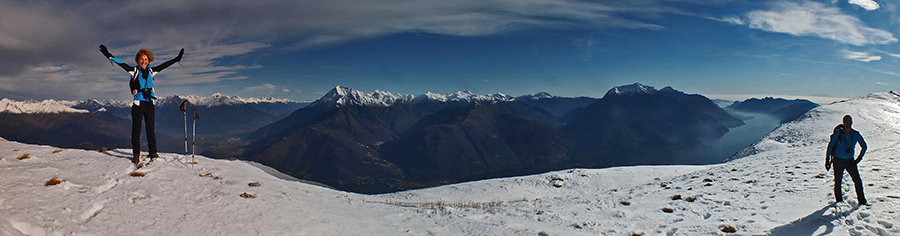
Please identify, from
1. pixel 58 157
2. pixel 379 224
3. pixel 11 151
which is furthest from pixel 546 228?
pixel 11 151

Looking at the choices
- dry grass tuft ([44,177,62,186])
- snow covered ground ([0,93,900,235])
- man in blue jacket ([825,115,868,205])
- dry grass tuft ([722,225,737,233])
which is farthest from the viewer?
man in blue jacket ([825,115,868,205])

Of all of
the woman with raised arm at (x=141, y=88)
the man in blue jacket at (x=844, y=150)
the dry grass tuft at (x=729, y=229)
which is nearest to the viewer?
the dry grass tuft at (x=729, y=229)

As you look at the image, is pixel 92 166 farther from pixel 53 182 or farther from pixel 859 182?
pixel 859 182

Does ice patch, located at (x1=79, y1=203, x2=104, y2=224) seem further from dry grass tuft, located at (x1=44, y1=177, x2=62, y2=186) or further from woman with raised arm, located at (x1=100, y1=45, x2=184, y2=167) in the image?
woman with raised arm, located at (x1=100, y1=45, x2=184, y2=167)

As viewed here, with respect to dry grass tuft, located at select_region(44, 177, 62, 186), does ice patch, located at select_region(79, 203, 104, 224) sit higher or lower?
lower

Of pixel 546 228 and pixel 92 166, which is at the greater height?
pixel 92 166

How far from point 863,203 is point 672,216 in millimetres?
5469

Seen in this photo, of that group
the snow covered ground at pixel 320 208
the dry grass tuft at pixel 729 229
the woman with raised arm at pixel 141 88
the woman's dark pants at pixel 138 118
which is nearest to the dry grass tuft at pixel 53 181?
the snow covered ground at pixel 320 208

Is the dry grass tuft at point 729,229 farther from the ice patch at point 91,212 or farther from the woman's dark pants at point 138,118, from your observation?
the woman's dark pants at point 138,118

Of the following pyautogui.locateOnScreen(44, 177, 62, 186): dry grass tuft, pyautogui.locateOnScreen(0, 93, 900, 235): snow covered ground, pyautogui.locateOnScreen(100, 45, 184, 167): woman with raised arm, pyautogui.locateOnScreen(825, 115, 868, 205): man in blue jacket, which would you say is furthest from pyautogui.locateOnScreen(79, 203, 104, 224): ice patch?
pyautogui.locateOnScreen(825, 115, 868, 205): man in blue jacket

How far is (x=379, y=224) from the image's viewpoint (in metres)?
9.60

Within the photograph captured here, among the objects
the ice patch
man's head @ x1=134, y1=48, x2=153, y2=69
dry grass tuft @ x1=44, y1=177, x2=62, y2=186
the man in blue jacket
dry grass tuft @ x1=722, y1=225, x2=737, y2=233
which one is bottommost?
dry grass tuft @ x1=722, y1=225, x2=737, y2=233

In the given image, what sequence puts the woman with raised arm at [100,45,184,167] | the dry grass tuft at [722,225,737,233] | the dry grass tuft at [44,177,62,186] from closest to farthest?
1. the dry grass tuft at [44,177,62,186]
2. the dry grass tuft at [722,225,737,233]
3. the woman with raised arm at [100,45,184,167]

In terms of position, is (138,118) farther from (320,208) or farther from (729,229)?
(729,229)
